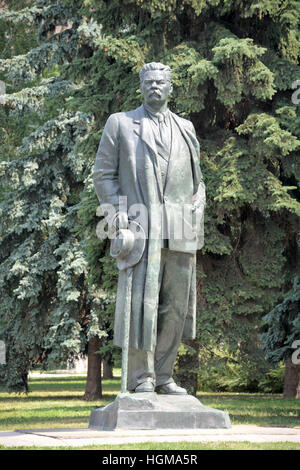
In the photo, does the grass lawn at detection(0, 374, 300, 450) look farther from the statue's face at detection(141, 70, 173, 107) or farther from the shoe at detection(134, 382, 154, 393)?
the statue's face at detection(141, 70, 173, 107)

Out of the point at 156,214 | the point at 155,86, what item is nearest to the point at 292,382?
the point at 156,214

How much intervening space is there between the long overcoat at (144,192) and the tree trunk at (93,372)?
51.8 ft

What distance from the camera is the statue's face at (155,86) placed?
7438mm

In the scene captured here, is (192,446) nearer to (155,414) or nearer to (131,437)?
(131,437)

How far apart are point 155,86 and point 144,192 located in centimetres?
90

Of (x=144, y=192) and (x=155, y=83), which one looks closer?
(x=144, y=192)

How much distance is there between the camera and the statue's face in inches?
293

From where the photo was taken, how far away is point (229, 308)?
601 inches

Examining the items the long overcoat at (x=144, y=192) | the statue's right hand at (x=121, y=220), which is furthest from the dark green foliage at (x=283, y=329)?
the statue's right hand at (x=121, y=220)

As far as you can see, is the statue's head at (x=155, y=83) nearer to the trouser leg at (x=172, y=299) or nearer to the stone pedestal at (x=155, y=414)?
the trouser leg at (x=172, y=299)

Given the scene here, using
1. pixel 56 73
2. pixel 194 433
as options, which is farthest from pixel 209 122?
pixel 56 73

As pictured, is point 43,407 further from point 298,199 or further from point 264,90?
point 264,90

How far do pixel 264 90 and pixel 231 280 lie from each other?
3.28 m

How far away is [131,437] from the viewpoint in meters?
6.36
